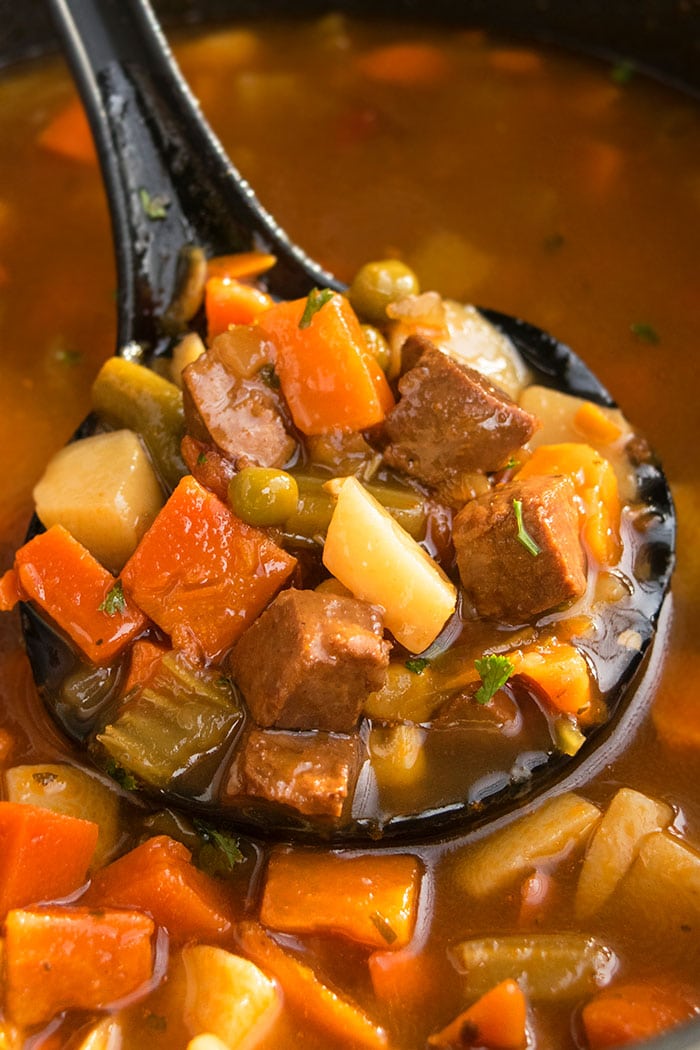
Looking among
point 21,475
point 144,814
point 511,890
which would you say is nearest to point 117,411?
point 21,475

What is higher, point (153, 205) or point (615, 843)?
point (153, 205)

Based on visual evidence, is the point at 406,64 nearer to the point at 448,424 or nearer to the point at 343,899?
the point at 448,424

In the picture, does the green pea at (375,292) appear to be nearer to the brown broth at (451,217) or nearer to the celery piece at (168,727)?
the brown broth at (451,217)

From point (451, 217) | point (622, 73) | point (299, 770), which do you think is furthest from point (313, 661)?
point (622, 73)

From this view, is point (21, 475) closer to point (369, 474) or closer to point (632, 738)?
point (369, 474)

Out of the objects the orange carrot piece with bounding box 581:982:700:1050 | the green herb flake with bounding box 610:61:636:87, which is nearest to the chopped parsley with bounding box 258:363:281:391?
the orange carrot piece with bounding box 581:982:700:1050

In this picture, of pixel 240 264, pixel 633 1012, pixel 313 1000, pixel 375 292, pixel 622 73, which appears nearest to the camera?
pixel 633 1012
